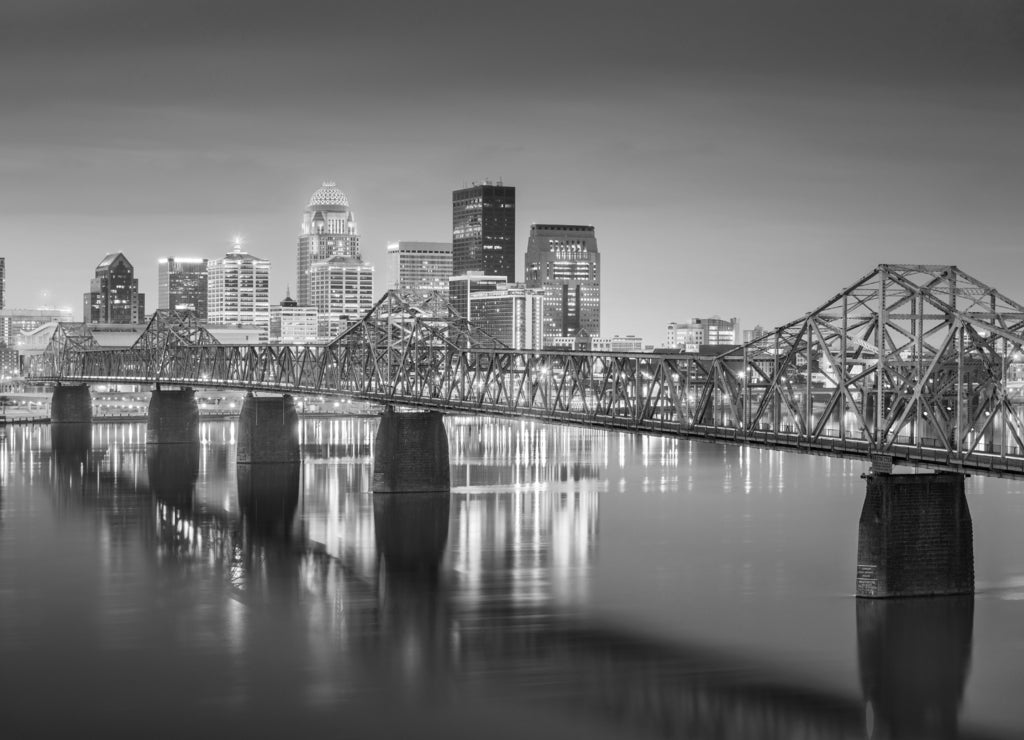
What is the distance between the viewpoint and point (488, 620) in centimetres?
5725

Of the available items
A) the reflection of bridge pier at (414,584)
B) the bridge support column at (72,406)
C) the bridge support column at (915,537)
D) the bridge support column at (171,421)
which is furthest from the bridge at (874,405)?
the bridge support column at (72,406)

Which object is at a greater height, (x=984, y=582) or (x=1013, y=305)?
(x=1013, y=305)

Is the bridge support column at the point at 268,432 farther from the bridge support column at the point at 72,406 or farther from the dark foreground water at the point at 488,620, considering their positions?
the bridge support column at the point at 72,406

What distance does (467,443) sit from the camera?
495 ft

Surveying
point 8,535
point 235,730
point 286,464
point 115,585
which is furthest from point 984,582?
point 286,464

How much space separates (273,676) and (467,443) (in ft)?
333

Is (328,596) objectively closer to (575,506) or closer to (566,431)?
(575,506)

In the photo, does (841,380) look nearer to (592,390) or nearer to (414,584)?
(414,584)

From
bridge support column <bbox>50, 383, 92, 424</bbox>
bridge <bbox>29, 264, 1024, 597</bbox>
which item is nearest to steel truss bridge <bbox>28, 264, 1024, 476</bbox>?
bridge <bbox>29, 264, 1024, 597</bbox>

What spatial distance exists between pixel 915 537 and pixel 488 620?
16.2 meters

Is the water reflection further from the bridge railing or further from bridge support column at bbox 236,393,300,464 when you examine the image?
bridge support column at bbox 236,393,300,464

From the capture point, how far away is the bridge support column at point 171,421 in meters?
146

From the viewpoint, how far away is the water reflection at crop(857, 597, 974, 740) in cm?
4459

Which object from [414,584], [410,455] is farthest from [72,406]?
[414,584]
